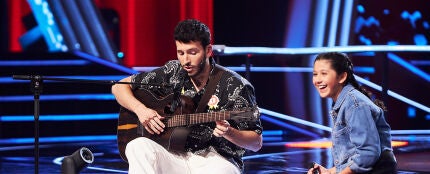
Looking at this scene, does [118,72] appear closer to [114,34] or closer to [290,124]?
[114,34]

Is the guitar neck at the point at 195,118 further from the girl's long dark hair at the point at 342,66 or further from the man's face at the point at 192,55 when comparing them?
the girl's long dark hair at the point at 342,66

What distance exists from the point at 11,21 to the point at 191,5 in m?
2.06

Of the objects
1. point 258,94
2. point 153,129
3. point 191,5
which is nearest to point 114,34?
point 191,5

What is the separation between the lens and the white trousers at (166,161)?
378 cm

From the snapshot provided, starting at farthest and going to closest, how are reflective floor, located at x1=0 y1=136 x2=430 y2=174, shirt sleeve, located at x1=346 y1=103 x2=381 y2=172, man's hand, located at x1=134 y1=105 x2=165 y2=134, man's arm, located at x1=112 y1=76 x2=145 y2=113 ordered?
reflective floor, located at x1=0 y1=136 x2=430 y2=174, man's arm, located at x1=112 y1=76 x2=145 y2=113, man's hand, located at x1=134 y1=105 x2=165 y2=134, shirt sleeve, located at x1=346 y1=103 x2=381 y2=172

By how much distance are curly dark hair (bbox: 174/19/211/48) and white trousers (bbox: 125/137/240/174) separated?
56 centimetres

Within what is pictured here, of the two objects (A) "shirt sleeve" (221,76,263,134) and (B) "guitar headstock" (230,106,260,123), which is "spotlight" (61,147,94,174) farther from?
(B) "guitar headstock" (230,106,260,123)

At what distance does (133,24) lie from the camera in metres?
8.75

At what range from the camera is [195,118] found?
388 centimetres

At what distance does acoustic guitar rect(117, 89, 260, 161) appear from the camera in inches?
146

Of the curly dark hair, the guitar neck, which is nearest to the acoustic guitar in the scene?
the guitar neck

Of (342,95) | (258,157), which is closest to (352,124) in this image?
(342,95)

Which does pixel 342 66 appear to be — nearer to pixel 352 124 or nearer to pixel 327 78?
pixel 327 78

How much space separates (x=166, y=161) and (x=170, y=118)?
9.8 inches
